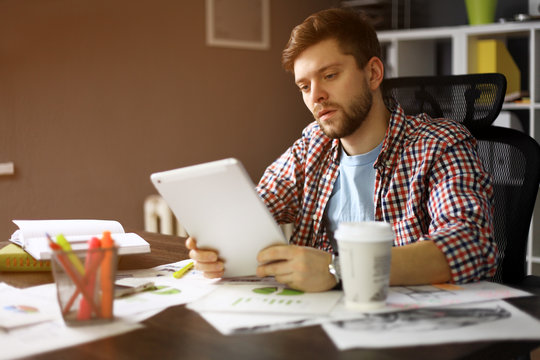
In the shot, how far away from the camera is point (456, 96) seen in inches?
66.6

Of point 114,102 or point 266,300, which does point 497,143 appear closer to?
point 266,300

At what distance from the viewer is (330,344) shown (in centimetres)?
88

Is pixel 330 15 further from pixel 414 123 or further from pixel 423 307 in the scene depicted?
pixel 423 307

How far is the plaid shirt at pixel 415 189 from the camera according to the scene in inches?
48.9

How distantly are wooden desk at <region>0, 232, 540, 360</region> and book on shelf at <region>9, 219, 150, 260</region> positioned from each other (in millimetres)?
385

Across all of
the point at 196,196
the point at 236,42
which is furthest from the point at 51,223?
the point at 236,42

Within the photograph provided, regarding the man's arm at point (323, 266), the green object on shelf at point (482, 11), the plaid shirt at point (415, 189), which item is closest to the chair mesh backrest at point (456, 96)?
the plaid shirt at point (415, 189)

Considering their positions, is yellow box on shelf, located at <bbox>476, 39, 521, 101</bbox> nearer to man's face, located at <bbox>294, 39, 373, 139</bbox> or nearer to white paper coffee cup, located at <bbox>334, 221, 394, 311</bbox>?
man's face, located at <bbox>294, 39, 373, 139</bbox>

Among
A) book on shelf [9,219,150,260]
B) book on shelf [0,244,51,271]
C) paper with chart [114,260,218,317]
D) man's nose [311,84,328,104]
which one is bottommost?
paper with chart [114,260,218,317]

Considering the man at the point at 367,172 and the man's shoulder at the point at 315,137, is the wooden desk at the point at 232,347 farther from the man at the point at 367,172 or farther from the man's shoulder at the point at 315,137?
the man's shoulder at the point at 315,137

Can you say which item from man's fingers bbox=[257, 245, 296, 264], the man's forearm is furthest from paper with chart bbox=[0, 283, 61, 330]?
the man's forearm

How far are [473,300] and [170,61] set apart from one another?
226 centimetres

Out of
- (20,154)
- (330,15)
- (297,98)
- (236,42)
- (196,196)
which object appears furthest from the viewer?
(297,98)

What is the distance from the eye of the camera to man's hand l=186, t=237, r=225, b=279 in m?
1.25
